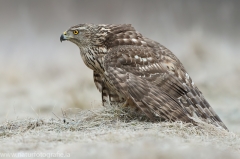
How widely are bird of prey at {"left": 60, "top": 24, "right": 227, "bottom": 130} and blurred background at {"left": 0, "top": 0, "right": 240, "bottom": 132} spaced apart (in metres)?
6.12

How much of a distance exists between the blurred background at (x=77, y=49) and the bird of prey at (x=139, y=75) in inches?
241

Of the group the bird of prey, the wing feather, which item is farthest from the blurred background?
the wing feather

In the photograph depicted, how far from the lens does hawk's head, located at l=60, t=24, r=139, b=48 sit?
26.1ft

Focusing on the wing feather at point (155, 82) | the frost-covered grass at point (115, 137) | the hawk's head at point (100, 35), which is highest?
the hawk's head at point (100, 35)

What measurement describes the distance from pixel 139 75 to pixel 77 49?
909 centimetres

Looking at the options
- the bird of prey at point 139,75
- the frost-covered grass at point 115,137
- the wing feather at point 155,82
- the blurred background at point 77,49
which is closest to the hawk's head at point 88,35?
the bird of prey at point 139,75

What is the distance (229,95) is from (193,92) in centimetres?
768

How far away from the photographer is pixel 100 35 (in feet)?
26.6

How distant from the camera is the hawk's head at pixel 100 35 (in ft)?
26.1

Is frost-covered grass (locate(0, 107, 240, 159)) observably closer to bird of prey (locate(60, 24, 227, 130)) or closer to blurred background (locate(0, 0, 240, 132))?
bird of prey (locate(60, 24, 227, 130))

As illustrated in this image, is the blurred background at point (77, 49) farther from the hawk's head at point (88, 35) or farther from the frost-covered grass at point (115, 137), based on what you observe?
the frost-covered grass at point (115, 137)

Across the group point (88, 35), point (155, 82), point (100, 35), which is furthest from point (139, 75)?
point (88, 35)

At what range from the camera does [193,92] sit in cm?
766

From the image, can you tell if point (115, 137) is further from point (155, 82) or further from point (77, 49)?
point (77, 49)
